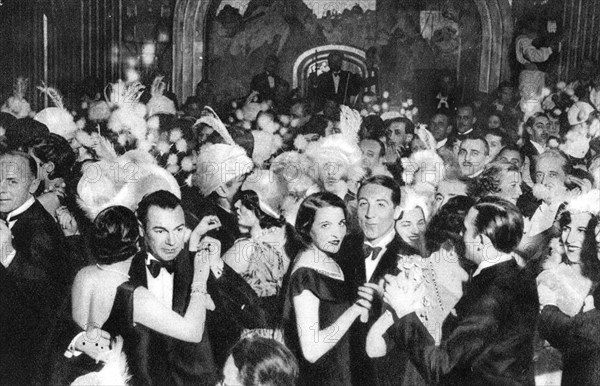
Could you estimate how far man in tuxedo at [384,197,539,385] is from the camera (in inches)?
199

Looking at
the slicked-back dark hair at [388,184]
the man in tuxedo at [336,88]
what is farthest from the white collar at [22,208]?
the slicked-back dark hair at [388,184]

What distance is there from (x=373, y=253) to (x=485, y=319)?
2.72ft

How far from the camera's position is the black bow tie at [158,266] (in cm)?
512

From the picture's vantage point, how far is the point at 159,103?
5.30 meters

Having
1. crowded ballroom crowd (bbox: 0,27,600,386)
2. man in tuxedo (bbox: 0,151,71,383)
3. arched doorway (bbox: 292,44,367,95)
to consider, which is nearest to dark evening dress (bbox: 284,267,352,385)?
crowded ballroom crowd (bbox: 0,27,600,386)

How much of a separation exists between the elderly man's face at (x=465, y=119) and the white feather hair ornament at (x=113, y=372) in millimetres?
2685

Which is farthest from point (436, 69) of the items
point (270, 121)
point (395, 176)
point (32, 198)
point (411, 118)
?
point (32, 198)

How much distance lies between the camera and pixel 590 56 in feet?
17.8

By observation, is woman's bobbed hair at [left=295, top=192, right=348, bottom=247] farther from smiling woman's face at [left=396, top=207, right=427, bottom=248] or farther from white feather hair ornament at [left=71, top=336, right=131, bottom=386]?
white feather hair ornament at [left=71, top=336, right=131, bottom=386]

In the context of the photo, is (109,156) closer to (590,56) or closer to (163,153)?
(163,153)

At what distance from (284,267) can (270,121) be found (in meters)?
0.99

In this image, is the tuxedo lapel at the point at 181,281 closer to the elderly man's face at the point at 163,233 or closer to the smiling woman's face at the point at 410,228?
the elderly man's face at the point at 163,233

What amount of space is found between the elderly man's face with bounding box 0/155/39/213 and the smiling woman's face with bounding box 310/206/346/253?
6.18ft

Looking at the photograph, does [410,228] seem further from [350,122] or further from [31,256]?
[31,256]
